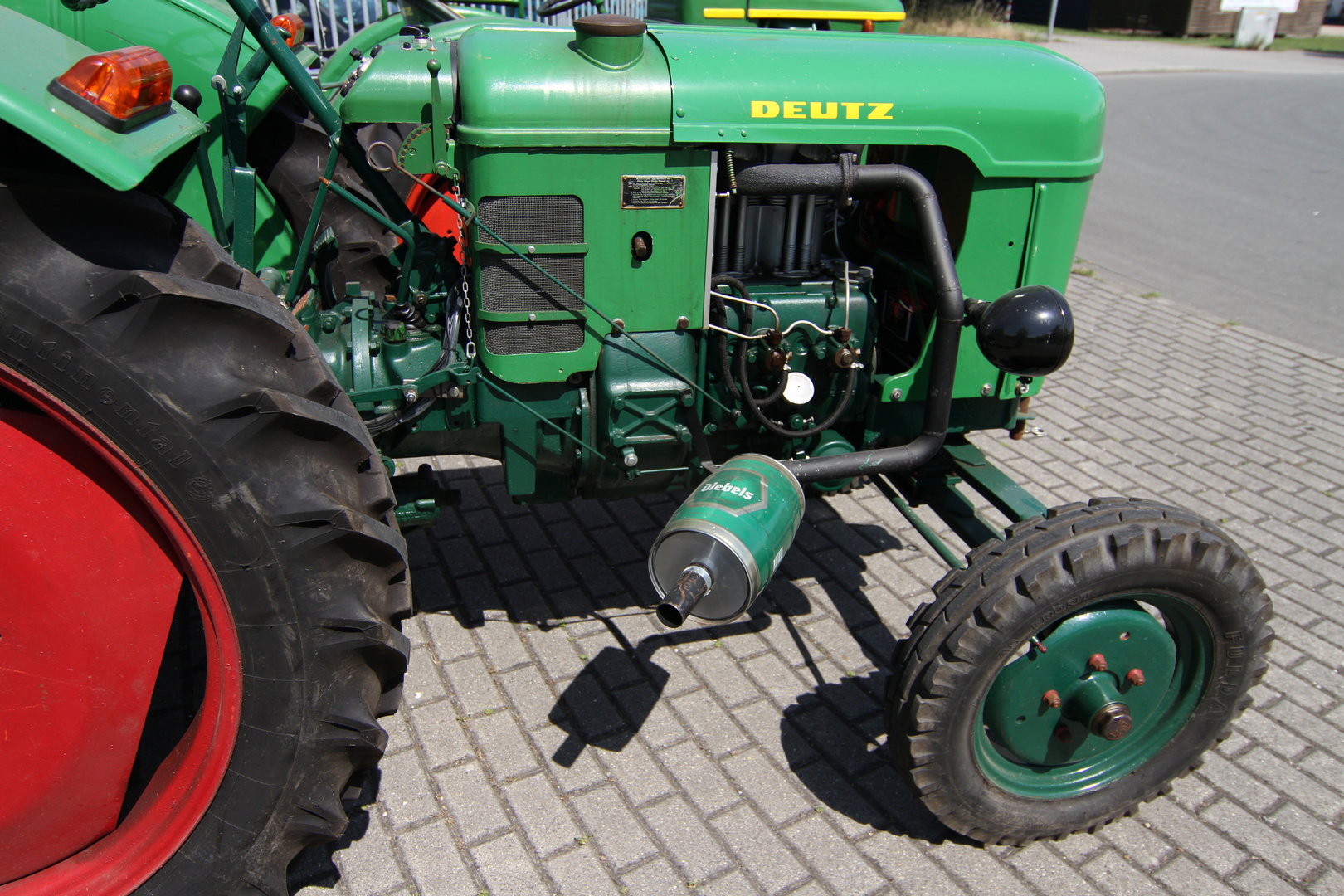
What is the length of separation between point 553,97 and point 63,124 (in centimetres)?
89

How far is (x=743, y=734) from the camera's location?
2.46 m

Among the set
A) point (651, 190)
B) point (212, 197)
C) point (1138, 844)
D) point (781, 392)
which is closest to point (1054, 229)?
point (781, 392)

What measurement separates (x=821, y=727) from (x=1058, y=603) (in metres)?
0.79

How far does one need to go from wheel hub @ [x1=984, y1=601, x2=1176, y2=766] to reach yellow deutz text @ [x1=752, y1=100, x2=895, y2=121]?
3.94 ft

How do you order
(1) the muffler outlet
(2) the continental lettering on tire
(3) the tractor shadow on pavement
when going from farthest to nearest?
(3) the tractor shadow on pavement
(1) the muffler outlet
(2) the continental lettering on tire

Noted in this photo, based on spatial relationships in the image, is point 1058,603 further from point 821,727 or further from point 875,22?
point 875,22

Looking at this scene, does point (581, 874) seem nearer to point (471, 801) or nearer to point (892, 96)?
point (471, 801)

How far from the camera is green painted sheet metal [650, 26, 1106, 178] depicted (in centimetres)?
204

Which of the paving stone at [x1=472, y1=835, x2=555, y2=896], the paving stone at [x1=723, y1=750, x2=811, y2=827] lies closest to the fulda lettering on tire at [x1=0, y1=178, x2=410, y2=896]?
the paving stone at [x1=472, y1=835, x2=555, y2=896]

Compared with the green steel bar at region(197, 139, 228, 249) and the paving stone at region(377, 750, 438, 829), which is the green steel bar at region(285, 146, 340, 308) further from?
the paving stone at region(377, 750, 438, 829)

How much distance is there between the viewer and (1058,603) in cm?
195

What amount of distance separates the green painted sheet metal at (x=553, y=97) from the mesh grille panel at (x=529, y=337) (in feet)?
1.31

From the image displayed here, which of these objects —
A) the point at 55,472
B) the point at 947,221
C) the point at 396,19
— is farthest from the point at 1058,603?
the point at 396,19

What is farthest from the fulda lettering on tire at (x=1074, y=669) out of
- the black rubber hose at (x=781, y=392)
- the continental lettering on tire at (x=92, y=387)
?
the continental lettering on tire at (x=92, y=387)
